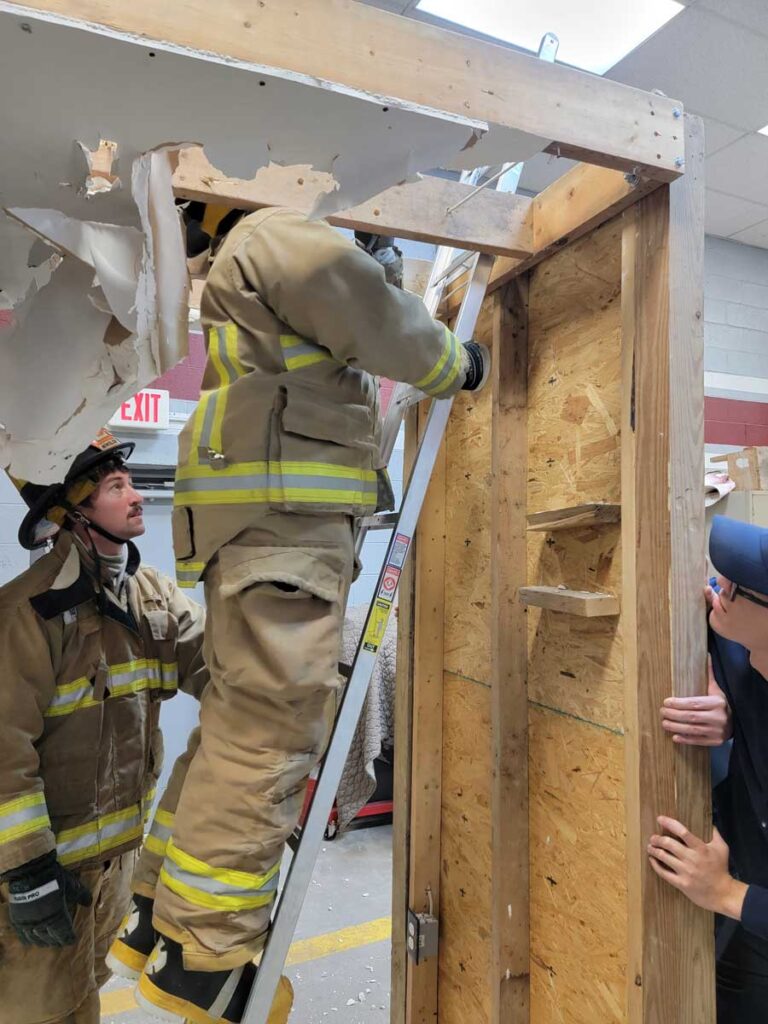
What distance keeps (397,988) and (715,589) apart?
169cm

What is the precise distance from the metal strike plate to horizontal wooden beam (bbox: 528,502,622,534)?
1.34 m

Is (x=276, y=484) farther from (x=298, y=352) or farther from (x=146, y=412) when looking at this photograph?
(x=146, y=412)

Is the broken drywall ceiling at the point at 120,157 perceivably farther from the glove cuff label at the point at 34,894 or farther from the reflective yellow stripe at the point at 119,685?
the glove cuff label at the point at 34,894

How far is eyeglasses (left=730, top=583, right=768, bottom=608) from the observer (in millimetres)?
1239

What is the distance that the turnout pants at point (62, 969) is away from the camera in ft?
5.37

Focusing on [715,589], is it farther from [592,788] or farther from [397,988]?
[397,988]

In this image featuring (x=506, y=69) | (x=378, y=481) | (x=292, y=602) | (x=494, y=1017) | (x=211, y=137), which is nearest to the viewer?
(x=211, y=137)

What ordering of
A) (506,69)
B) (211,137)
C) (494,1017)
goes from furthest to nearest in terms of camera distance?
(494,1017) → (506,69) → (211,137)

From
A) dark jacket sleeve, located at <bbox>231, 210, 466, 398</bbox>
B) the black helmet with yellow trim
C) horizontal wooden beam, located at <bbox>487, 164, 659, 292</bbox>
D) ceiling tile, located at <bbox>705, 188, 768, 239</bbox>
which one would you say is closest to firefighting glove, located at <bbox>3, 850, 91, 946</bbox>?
the black helmet with yellow trim

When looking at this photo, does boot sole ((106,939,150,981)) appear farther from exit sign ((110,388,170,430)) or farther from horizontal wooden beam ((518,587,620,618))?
exit sign ((110,388,170,430))

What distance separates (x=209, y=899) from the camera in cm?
112

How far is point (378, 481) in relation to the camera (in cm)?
136

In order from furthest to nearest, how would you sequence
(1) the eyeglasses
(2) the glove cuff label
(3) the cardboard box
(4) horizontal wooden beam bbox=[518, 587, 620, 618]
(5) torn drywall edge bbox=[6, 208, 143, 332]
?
(3) the cardboard box < (2) the glove cuff label < (4) horizontal wooden beam bbox=[518, 587, 620, 618] < (1) the eyeglasses < (5) torn drywall edge bbox=[6, 208, 143, 332]

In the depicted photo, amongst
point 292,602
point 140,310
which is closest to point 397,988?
point 292,602
